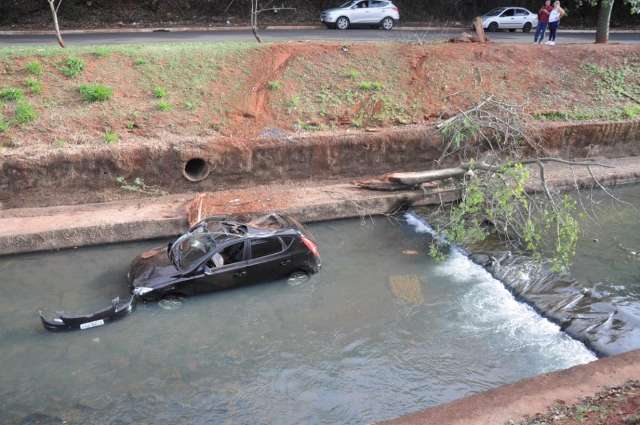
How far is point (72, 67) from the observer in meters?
17.6

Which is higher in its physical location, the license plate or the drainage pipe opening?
the drainage pipe opening

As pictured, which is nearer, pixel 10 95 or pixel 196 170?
pixel 196 170

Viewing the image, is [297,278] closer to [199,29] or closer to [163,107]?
[163,107]

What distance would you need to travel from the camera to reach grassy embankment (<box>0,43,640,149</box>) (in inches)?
645

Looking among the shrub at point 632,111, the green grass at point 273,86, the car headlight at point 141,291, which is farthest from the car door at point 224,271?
the shrub at point 632,111

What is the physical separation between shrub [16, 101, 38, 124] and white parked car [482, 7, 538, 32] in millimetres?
22848

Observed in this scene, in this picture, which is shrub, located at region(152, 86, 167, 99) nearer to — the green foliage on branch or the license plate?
the license plate

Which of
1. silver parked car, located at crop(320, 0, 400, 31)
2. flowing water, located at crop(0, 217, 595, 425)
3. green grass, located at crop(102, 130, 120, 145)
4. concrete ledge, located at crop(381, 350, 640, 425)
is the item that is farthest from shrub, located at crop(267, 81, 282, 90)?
concrete ledge, located at crop(381, 350, 640, 425)

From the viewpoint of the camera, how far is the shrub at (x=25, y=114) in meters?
15.7

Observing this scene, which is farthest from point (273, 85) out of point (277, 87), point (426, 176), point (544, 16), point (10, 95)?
point (544, 16)

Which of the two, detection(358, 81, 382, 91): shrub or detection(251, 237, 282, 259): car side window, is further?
detection(358, 81, 382, 91): shrub

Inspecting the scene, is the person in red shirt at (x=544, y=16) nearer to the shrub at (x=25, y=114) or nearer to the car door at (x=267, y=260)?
the car door at (x=267, y=260)

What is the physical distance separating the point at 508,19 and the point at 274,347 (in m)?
25.8

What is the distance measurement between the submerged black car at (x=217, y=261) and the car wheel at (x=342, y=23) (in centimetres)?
1830
